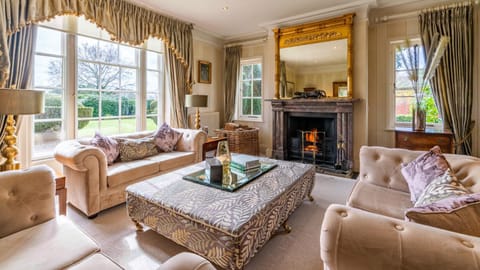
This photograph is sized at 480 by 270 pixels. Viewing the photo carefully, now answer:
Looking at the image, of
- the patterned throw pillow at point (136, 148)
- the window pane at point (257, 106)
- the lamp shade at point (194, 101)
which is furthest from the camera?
the window pane at point (257, 106)

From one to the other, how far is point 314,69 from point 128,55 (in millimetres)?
3265

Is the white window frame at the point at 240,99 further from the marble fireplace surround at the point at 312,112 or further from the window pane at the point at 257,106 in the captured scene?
the marble fireplace surround at the point at 312,112

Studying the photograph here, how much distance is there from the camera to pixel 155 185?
6.93 feet

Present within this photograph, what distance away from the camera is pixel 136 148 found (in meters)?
3.19

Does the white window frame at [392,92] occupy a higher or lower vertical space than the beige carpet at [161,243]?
higher

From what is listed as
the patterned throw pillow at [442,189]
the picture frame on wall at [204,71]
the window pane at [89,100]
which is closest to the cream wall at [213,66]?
the picture frame on wall at [204,71]

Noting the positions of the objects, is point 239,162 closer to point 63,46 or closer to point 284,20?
point 63,46

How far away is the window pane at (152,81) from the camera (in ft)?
14.1

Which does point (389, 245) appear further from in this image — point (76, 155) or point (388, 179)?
point (76, 155)

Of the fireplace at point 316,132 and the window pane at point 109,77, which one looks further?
the fireplace at point 316,132

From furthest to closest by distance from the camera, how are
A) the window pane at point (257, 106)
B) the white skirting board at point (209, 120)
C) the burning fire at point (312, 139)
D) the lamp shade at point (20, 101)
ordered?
1. the window pane at point (257, 106)
2. the white skirting board at point (209, 120)
3. the burning fire at point (312, 139)
4. the lamp shade at point (20, 101)

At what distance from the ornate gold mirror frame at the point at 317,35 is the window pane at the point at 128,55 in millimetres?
2605

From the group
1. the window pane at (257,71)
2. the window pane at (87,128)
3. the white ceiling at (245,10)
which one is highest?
the white ceiling at (245,10)

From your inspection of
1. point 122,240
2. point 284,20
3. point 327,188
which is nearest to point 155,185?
point 122,240
